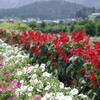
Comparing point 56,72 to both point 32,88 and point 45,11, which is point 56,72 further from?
point 45,11

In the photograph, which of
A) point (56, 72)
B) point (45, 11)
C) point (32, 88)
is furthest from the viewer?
point (45, 11)

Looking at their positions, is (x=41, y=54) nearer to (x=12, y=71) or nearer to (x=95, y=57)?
(x=12, y=71)

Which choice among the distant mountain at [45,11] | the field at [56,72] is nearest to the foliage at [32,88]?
the field at [56,72]

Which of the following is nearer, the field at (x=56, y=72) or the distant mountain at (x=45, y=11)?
the field at (x=56, y=72)

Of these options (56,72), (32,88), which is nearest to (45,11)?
(56,72)

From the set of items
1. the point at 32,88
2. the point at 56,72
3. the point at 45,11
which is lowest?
the point at 56,72

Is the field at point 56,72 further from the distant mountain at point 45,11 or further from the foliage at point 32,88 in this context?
the distant mountain at point 45,11

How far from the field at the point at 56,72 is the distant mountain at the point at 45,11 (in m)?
125

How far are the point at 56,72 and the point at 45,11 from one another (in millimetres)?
148958

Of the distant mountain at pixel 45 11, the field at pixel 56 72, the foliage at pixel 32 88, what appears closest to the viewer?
the foliage at pixel 32 88

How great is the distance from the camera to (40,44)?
4316mm

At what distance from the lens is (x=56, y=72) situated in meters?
3.62

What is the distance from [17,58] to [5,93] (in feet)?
6.30

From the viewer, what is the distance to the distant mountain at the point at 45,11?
133500 millimetres
